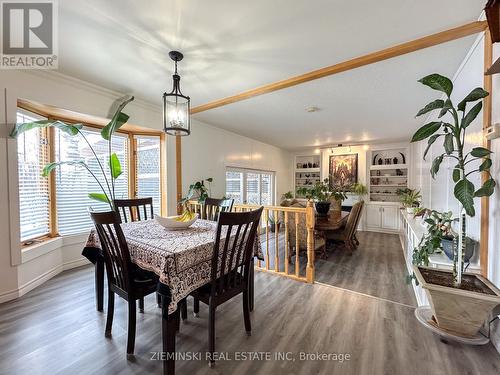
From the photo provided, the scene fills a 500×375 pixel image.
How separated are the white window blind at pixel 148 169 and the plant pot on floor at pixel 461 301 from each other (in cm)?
370

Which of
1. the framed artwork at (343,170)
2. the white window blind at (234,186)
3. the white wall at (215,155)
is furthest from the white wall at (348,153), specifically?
the white window blind at (234,186)

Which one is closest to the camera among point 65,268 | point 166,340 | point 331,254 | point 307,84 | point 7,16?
point 166,340

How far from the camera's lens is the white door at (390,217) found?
573cm

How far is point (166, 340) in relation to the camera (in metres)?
1.32

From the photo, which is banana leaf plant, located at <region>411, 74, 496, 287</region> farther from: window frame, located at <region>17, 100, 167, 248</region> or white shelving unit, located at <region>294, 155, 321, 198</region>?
white shelving unit, located at <region>294, 155, 321, 198</region>

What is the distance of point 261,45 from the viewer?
1.94 m

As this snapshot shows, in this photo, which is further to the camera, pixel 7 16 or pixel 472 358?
pixel 7 16

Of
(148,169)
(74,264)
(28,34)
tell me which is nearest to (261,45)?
(28,34)

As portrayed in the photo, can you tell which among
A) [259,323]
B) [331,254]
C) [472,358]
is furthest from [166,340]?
[331,254]

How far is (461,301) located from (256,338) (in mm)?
1507

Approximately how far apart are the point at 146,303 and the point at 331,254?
311cm

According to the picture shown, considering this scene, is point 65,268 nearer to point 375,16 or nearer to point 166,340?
point 166,340

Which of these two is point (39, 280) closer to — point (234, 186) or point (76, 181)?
point (76, 181)

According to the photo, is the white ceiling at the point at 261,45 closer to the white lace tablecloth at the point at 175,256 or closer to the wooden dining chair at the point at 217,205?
the wooden dining chair at the point at 217,205
